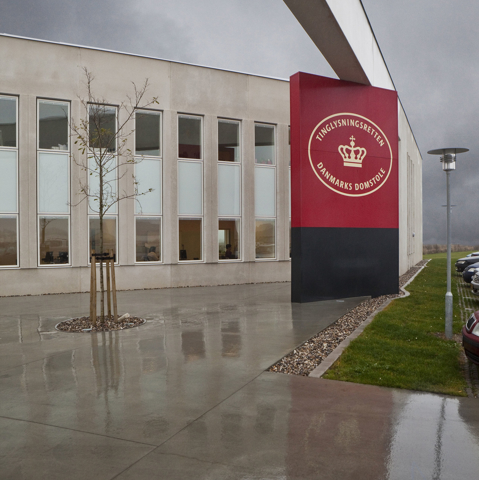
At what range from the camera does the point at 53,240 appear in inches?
662

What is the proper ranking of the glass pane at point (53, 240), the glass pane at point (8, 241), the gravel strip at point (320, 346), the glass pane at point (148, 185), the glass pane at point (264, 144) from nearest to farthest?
the gravel strip at point (320, 346), the glass pane at point (8, 241), the glass pane at point (53, 240), the glass pane at point (148, 185), the glass pane at point (264, 144)

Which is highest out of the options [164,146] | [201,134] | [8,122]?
[201,134]

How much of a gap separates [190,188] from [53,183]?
494cm

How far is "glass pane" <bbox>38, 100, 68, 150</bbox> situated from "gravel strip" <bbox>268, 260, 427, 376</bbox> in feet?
37.2

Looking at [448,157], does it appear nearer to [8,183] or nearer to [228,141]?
[228,141]

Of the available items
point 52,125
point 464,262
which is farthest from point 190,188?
point 464,262

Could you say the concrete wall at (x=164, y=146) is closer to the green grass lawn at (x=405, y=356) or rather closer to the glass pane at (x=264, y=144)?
the glass pane at (x=264, y=144)

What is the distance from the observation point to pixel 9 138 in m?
16.3

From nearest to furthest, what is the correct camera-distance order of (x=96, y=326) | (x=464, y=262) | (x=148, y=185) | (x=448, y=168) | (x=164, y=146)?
(x=448, y=168) → (x=96, y=326) → (x=148, y=185) → (x=164, y=146) → (x=464, y=262)

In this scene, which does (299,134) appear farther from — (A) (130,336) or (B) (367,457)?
(B) (367,457)

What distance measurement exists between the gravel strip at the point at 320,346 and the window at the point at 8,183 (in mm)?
11081

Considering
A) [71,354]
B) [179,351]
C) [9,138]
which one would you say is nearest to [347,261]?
[179,351]

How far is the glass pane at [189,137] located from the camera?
62.2 feet

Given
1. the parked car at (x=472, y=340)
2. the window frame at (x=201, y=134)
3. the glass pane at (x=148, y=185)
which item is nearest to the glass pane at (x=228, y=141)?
the window frame at (x=201, y=134)
